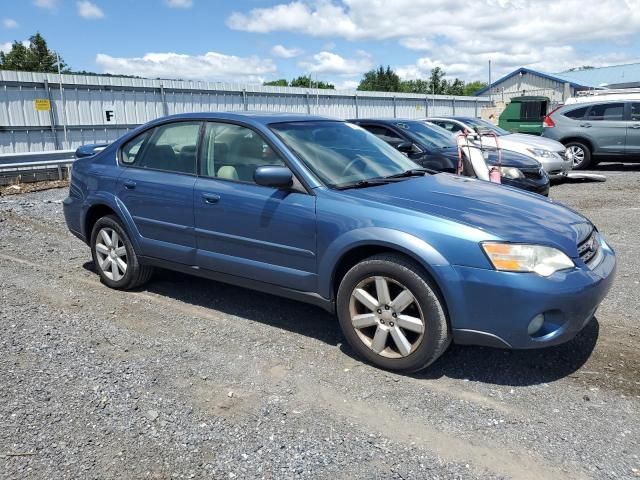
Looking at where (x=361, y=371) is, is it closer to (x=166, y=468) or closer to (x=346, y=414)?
(x=346, y=414)

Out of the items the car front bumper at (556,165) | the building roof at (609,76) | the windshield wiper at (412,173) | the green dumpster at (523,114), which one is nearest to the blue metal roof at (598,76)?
the building roof at (609,76)

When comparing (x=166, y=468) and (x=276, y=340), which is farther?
(x=276, y=340)

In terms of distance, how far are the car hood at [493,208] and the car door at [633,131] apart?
11.0 metres

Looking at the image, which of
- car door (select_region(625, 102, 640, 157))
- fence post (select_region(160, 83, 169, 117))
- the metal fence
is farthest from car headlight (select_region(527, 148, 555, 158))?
fence post (select_region(160, 83, 169, 117))

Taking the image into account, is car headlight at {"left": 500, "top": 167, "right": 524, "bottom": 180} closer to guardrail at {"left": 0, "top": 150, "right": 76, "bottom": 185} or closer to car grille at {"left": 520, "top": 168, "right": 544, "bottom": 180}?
car grille at {"left": 520, "top": 168, "right": 544, "bottom": 180}

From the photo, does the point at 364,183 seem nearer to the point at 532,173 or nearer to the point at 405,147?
the point at 405,147

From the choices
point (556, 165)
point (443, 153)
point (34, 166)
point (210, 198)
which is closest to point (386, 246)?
point (210, 198)

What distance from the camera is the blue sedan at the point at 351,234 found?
321 cm

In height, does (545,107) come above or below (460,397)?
above

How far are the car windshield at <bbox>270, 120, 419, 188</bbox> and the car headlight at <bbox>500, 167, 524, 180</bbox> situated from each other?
4.46 meters

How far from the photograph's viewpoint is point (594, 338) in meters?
4.01

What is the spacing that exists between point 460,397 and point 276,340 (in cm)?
141

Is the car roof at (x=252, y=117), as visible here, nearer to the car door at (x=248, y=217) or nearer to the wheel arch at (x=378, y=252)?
the car door at (x=248, y=217)

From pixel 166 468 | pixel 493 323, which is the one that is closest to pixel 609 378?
pixel 493 323
